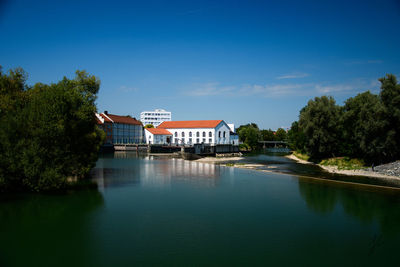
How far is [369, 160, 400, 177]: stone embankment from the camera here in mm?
29469

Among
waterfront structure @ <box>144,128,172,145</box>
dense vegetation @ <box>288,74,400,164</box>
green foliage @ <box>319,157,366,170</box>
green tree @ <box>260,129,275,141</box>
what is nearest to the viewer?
dense vegetation @ <box>288,74,400,164</box>

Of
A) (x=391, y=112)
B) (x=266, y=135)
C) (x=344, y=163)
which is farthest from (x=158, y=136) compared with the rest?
(x=391, y=112)

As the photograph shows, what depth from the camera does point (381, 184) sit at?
84.1 feet

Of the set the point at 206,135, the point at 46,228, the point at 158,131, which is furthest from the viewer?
the point at 158,131

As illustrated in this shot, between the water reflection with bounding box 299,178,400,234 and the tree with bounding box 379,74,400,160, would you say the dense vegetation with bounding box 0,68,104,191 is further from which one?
the tree with bounding box 379,74,400,160

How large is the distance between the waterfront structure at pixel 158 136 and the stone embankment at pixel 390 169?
181 feet

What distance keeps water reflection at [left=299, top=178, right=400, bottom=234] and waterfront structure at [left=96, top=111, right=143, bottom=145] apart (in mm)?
56805

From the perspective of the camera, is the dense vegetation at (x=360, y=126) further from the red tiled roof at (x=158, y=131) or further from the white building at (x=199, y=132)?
the red tiled roof at (x=158, y=131)

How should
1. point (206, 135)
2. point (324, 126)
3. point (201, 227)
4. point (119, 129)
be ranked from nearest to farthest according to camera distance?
1. point (201, 227)
2. point (324, 126)
3. point (206, 135)
4. point (119, 129)

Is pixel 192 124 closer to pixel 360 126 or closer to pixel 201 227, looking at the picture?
pixel 360 126

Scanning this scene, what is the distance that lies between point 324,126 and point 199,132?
3556 centimetres

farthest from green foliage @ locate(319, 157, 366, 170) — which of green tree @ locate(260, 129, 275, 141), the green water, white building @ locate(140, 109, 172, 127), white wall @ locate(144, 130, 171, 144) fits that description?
white building @ locate(140, 109, 172, 127)

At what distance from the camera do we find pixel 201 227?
14383 millimetres

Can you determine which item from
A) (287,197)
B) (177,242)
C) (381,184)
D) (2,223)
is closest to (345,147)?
(381,184)
